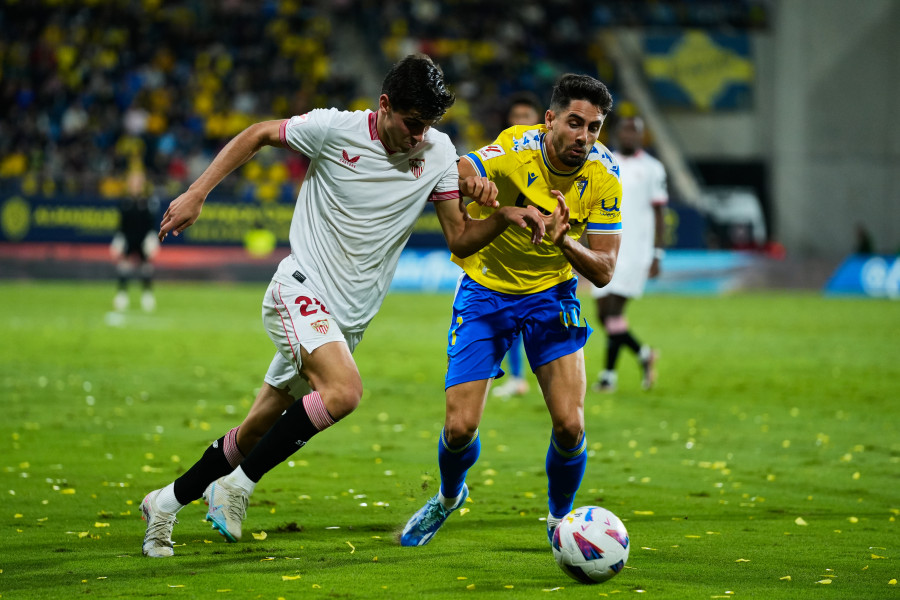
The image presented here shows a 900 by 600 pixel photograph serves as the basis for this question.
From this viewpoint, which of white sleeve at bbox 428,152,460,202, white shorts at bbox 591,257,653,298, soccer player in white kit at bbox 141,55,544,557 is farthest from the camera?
white shorts at bbox 591,257,653,298

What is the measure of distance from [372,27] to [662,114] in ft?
30.6

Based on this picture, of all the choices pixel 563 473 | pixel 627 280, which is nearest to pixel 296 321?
pixel 563 473

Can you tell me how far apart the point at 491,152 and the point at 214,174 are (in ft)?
4.62

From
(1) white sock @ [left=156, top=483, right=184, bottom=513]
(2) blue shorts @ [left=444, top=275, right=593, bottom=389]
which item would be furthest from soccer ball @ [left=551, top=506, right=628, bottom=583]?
(1) white sock @ [left=156, top=483, right=184, bottom=513]

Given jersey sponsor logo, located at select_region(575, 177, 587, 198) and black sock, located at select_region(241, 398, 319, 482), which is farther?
jersey sponsor logo, located at select_region(575, 177, 587, 198)

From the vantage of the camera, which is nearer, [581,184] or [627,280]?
[581,184]

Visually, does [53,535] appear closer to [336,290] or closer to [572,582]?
[336,290]

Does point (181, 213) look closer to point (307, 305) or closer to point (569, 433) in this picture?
point (307, 305)

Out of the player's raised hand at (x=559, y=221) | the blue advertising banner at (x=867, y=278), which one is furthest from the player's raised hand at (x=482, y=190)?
the blue advertising banner at (x=867, y=278)

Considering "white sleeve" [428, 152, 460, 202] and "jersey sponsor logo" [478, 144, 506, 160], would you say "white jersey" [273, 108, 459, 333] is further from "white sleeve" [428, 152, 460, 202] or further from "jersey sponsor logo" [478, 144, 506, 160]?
"jersey sponsor logo" [478, 144, 506, 160]

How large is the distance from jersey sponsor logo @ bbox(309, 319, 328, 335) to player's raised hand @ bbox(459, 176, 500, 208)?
89cm

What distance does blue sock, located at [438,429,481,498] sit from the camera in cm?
576

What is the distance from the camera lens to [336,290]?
217 inches

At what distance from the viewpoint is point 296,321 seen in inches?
211
